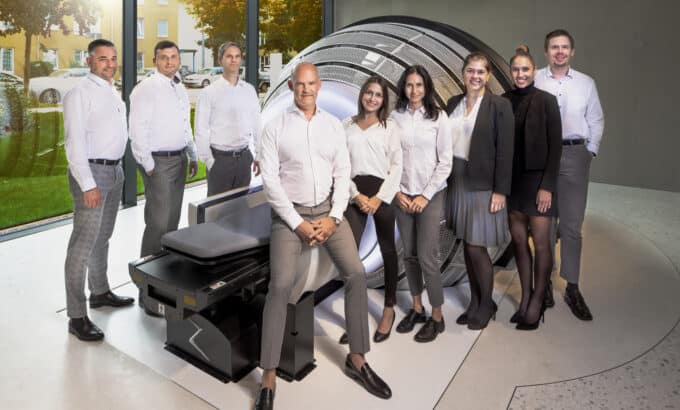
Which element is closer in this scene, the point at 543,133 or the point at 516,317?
the point at 543,133

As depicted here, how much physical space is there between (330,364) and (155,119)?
1447 millimetres

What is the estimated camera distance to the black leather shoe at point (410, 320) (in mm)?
2516

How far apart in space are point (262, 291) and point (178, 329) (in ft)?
1.41

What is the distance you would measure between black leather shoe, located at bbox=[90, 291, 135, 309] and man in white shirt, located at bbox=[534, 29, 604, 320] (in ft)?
7.26

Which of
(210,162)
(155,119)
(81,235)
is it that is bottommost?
(81,235)

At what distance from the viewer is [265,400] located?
1890 millimetres

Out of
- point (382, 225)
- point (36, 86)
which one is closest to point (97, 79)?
point (382, 225)

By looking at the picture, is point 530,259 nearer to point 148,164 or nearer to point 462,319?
point 462,319

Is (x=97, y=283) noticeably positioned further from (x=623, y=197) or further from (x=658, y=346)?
(x=623, y=197)

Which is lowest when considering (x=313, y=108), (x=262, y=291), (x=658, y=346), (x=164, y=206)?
(x=658, y=346)

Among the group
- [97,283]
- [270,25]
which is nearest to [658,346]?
[97,283]

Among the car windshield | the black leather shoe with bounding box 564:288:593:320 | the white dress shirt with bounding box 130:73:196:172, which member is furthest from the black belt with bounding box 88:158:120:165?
the car windshield

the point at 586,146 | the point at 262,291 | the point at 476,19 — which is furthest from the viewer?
the point at 476,19

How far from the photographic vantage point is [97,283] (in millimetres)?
2707
